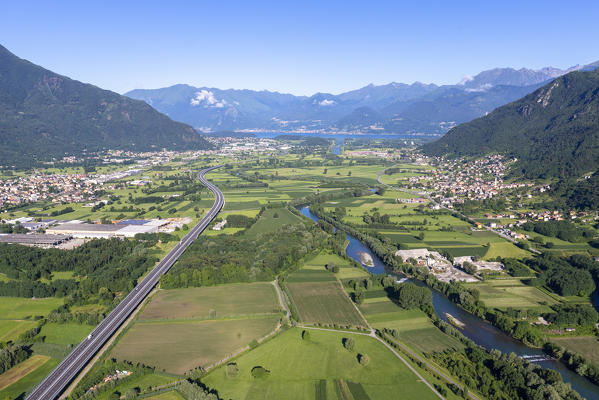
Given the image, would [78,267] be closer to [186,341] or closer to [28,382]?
[28,382]

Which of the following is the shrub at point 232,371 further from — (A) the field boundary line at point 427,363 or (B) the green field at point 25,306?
(B) the green field at point 25,306

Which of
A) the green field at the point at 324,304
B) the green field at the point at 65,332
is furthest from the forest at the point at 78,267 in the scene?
the green field at the point at 324,304

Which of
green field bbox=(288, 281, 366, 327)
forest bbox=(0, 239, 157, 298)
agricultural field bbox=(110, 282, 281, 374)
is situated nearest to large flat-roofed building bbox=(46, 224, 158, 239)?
forest bbox=(0, 239, 157, 298)

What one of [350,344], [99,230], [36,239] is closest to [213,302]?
[350,344]

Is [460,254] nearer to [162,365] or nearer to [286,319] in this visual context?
[286,319]

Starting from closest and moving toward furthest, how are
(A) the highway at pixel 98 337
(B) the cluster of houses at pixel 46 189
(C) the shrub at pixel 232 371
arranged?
(A) the highway at pixel 98 337 < (C) the shrub at pixel 232 371 < (B) the cluster of houses at pixel 46 189

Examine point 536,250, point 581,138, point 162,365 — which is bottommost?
point 162,365

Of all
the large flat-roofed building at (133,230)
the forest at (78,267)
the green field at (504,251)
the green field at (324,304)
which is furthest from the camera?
the large flat-roofed building at (133,230)

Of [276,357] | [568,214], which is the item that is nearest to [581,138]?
[568,214]
